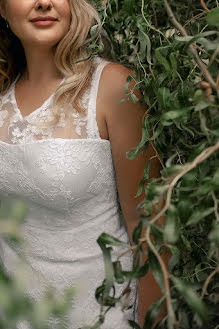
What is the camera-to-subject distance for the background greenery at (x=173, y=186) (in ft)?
2.00

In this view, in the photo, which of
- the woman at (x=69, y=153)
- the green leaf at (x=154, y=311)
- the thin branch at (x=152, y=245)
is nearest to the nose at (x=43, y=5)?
the woman at (x=69, y=153)

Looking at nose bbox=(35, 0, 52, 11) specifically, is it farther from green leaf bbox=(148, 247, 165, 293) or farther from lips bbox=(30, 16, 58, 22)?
green leaf bbox=(148, 247, 165, 293)

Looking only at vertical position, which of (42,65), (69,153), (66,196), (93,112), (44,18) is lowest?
(66,196)

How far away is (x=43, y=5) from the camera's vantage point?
1480 mm

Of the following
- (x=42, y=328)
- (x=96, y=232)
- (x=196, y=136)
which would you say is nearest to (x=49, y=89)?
(x=96, y=232)

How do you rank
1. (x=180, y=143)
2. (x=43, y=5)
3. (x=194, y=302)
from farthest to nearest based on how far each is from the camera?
(x=43, y=5), (x=180, y=143), (x=194, y=302)

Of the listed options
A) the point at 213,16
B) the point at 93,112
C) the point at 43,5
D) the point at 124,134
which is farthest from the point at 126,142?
the point at 213,16

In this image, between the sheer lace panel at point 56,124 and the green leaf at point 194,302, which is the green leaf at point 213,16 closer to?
the green leaf at point 194,302

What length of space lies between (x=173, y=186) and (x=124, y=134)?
773mm

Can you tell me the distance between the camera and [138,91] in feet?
4.74

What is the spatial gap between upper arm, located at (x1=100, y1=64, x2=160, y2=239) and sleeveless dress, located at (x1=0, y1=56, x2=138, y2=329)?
2.0 inches

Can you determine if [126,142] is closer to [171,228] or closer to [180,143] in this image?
[180,143]

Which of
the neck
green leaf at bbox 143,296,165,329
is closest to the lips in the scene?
the neck

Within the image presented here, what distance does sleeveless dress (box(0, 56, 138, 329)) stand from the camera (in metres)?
1.55
